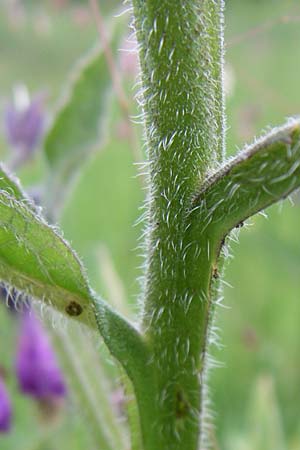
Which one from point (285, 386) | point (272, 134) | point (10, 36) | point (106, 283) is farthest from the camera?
point (10, 36)

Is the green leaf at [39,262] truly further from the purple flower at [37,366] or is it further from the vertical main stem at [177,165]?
the purple flower at [37,366]

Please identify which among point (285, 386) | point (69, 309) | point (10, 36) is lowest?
point (69, 309)

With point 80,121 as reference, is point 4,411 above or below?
below

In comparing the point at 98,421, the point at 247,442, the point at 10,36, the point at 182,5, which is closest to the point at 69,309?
the point at 182,5

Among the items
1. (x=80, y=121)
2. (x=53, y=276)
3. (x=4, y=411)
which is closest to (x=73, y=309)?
(x=53, y=276)

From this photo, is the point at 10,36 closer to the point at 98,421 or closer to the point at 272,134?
the point at 98,421

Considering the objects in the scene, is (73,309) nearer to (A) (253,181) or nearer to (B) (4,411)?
(A) (253,181)

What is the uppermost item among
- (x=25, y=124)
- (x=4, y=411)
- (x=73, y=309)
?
(x=25, y=124)
